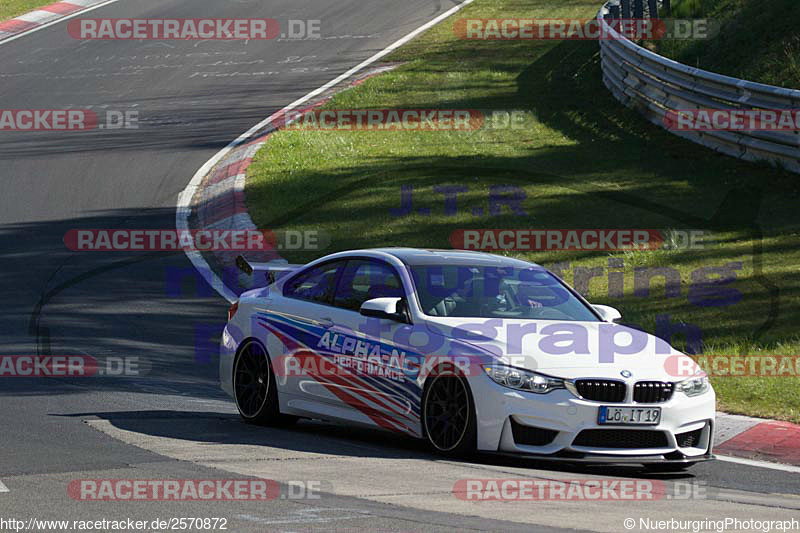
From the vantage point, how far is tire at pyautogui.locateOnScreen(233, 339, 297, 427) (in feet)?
33.3

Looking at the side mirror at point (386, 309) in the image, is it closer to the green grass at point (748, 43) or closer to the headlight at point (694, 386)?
the headlight at point (694, 386)

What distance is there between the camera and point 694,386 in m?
8.86

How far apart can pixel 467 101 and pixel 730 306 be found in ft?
47.0

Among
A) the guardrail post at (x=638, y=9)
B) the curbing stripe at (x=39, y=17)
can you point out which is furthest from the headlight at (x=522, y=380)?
the curbing stripe at (x=39, y=17)

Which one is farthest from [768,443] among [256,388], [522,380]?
[256,388]

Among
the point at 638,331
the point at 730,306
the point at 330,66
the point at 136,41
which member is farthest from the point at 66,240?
Result: the point at 136,41

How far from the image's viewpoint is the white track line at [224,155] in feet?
55.2

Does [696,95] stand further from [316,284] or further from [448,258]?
[316,284]

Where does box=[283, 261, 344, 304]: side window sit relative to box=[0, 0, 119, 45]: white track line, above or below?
below

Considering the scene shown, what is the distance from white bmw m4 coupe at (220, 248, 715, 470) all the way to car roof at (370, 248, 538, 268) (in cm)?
1

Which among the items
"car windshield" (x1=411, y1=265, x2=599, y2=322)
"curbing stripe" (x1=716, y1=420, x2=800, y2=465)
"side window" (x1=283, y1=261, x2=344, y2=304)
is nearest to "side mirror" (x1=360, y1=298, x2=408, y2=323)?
"car windshield" (x1=411, y1=265, x2=599, y2=322)

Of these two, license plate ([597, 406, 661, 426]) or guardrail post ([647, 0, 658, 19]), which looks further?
A: guardrail post ([647, 0, 658, 19])

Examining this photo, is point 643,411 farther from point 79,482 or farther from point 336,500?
point 79,482

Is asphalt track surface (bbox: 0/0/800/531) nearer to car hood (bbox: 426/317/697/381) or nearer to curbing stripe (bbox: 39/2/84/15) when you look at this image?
car hood (bbox: 426/317/697/381)
